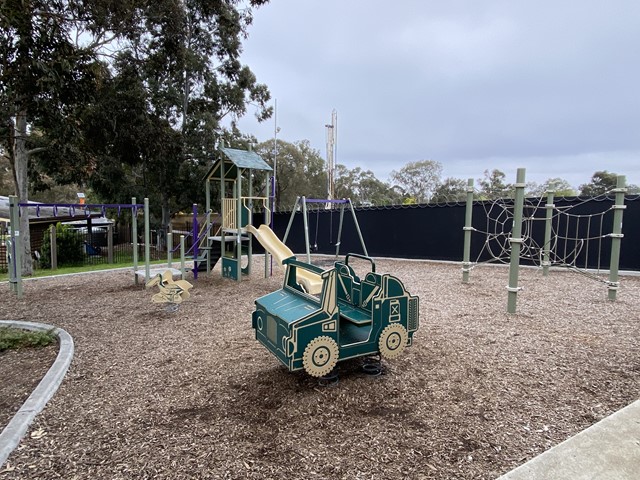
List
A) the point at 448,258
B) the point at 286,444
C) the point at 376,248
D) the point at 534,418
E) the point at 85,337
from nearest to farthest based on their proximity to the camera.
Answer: the point at 286,444 → the point at 534,418 → the point at 85,337 → the point at 448,258 → the point at 376,248

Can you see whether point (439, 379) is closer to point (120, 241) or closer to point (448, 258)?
point (448, 258)

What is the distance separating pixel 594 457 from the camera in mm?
2064

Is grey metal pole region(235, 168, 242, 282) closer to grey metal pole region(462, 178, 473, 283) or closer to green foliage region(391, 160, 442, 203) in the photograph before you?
grey metal pole region(462, 178, 473, 283)

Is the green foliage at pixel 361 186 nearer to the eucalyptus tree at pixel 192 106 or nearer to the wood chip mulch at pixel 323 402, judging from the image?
the eucalyptus tree at pixel 192 106

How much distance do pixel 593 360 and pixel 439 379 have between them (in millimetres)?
1621

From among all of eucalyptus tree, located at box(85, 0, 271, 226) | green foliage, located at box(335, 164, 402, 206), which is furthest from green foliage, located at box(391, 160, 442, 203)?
eucalyptus tree, located at box(85, 0, 271, 226)

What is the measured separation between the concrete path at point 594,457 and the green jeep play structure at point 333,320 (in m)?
1.30

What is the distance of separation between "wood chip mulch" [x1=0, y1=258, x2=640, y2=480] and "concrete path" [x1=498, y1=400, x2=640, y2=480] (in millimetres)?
155

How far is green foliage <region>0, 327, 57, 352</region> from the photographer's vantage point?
4.18 m

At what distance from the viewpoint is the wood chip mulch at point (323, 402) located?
220cm

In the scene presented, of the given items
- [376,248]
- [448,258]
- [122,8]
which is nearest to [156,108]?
[122,8]

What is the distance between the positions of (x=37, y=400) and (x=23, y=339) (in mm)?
1833

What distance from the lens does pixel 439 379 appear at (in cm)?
322

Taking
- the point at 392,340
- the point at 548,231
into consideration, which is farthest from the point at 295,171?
the point at 392,340
